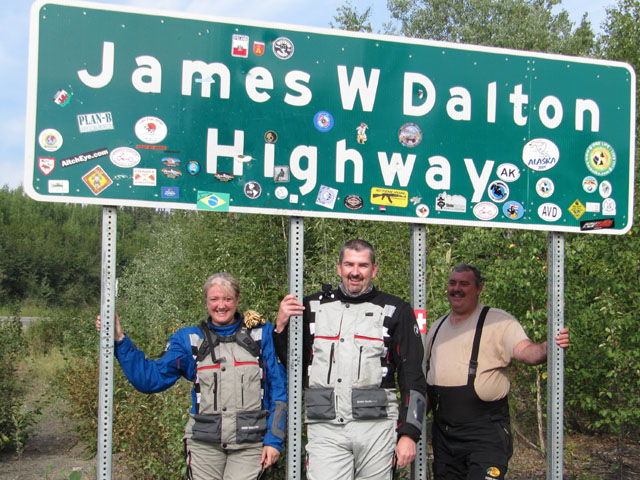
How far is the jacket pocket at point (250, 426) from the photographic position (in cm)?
339

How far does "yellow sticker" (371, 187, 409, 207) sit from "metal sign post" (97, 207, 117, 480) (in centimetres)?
143

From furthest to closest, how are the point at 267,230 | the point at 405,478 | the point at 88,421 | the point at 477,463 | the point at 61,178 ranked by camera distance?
the point at 267,230
the point at 88,421
the point at 405,478
the point at 477,463
the point at 61,178

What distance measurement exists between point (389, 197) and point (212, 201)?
100 centimetres

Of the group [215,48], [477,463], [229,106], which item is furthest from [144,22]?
[477,463]

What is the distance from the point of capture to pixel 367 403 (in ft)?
10.7

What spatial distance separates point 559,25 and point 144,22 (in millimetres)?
28480

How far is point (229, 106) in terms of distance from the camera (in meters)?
3.39

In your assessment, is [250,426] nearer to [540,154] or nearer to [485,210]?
[485,210]

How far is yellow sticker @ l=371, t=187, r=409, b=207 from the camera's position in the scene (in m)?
3.55

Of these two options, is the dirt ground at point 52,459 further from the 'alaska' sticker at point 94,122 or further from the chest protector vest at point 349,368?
the 'alaska' sticker at point 94,122

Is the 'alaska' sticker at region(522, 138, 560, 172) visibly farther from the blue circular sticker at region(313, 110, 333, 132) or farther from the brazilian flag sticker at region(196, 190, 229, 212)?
the brazilian flag sticker at region(196, 190, 229, 212)

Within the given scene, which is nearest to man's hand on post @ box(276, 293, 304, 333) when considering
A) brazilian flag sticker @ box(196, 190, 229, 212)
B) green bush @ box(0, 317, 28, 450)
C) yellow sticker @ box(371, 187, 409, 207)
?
brazilian flag sticker @ box(196, 190, 229, 212)

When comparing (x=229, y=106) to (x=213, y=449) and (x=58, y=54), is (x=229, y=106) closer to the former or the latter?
(x=58, y=54)

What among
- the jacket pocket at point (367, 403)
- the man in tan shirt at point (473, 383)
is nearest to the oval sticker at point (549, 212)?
the man in tan shirt at point (473, 383)
